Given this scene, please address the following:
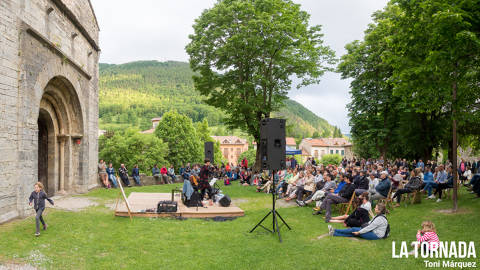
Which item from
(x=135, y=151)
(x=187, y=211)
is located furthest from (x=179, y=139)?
(x=187, y=211)

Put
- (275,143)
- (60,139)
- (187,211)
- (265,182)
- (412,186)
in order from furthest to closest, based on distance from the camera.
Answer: (265,182), (60,139), (412,186), (187,211), (275,143)

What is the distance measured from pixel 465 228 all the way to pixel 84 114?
14.3 meters

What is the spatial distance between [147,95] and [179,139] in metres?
96.7

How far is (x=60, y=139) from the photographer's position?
43.2 feet

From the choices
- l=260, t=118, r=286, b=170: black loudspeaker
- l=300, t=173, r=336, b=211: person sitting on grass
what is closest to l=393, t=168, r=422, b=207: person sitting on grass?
l=300, t=173, r=336, b=211: person sitting on grass

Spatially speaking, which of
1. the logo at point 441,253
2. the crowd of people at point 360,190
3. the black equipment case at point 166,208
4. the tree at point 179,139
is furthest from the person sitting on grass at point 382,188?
the tree at point 179,139

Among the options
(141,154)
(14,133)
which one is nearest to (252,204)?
(14,133)

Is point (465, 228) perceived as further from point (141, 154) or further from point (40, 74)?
point (141, 154)

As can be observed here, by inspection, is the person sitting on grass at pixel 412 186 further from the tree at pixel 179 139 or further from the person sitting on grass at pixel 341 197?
the tree at pixel 179 139

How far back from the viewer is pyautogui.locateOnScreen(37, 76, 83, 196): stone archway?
40.5 feet

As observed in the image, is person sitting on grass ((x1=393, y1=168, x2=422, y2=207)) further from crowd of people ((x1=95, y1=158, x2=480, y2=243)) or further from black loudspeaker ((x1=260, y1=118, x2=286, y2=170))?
black loudspeaker ((x1=260, y1=118, x2=286, y2=170))

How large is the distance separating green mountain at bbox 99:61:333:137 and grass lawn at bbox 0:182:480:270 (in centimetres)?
8488

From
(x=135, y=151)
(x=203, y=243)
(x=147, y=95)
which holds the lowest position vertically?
(x=203, y=243)

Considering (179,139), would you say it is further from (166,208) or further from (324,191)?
(324,191)
